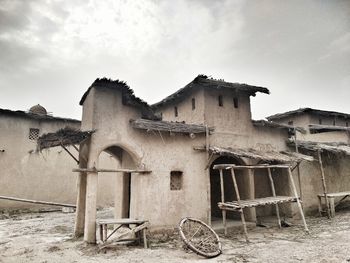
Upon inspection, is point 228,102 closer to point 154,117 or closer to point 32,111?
point 154,117

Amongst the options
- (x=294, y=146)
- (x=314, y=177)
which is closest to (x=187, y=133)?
(x=294, y=146)

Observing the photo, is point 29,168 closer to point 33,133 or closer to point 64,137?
point 33,133

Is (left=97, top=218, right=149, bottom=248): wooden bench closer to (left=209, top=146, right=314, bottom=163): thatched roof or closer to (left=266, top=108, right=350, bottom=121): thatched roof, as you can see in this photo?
(left=209, top=146, right=314, bottom=163): thatched roof

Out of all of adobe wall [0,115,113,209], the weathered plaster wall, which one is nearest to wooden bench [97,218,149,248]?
the weathered plaster wall

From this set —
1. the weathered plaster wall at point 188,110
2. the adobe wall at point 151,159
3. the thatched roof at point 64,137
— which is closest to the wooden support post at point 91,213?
the adobe wall at point 151,159

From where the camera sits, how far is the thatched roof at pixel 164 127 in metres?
9.91

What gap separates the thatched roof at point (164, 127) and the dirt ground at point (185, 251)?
4.09m

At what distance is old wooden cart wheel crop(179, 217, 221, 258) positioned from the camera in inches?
308

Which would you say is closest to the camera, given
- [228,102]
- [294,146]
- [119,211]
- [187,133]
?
[187,133]

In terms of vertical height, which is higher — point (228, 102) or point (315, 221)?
point (228, 102)

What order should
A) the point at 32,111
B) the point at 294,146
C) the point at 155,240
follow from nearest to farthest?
the point at 155,240 < the point at 294,146 < the point at 32,111

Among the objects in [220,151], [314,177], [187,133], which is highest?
[187,133]

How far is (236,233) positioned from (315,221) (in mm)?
4412

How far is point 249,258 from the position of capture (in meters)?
7.50
